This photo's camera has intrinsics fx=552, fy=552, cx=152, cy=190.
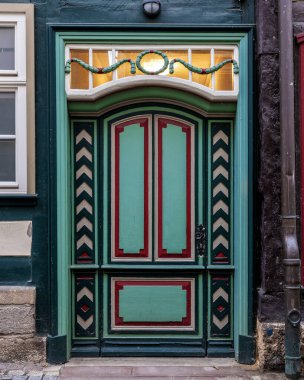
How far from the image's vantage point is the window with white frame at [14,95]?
5711 mm

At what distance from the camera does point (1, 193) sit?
5.74 metres

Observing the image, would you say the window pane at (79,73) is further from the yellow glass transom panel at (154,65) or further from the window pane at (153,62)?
the window pane at (153,62)

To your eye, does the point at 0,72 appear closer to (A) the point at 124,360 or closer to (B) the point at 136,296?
(B) the point at 136,296

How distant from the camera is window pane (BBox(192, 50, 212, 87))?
5.82 m

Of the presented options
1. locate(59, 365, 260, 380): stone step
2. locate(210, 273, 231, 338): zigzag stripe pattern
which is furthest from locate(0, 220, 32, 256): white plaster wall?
locate(210, 273, 231, 338): zigzag stripe pattern

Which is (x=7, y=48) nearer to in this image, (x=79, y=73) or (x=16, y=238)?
(x=79, y=73)

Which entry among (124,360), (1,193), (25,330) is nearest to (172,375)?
(124,360)

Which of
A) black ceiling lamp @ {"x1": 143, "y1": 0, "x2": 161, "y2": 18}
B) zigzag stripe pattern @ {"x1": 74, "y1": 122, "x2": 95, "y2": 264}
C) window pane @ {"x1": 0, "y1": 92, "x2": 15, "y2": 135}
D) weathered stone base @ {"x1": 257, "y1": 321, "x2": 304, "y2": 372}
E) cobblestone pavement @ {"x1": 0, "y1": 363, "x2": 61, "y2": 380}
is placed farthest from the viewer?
zigzag stripe pattern @ {"x1": 74, "y1": 122, "x2": 95, "y2": 264}

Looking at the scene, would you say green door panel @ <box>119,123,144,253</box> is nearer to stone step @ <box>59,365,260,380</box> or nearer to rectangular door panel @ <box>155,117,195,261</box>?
rectangular door panel @ <box>155,117,195,261</box>

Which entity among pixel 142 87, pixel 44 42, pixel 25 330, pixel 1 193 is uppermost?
pixel 44 42

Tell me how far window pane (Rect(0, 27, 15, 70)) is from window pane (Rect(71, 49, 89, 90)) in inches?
25.0

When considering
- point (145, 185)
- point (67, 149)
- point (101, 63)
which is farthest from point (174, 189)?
point (101, 63)

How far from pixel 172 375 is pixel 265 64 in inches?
128

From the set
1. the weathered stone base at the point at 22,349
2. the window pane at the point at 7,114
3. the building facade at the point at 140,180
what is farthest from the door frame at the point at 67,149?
the window pane at the point at 7,114
